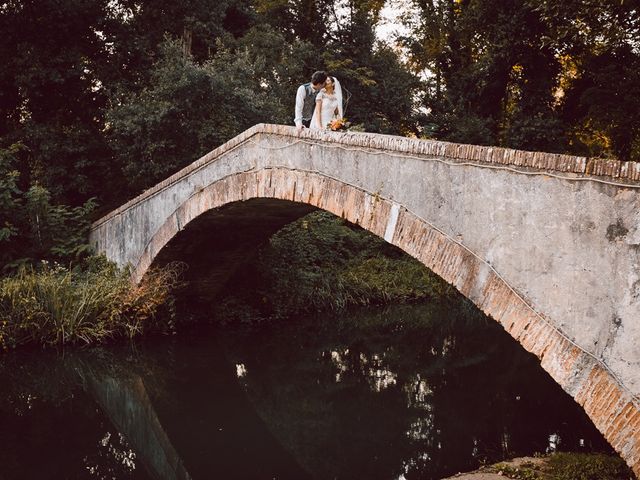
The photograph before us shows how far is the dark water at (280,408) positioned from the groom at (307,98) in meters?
3.47

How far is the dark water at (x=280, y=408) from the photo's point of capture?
6.14 metres

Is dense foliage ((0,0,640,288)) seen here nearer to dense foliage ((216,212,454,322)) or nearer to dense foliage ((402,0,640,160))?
dense foliage ((402,0,640,160))

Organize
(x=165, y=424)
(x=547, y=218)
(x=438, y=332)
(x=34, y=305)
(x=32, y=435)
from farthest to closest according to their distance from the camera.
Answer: (x=438, y=332), (x=34, y=305), (x=165, y=424), (x=32, y=435), (x=547, y=218)

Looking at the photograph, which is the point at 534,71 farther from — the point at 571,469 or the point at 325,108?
the point at 571,469

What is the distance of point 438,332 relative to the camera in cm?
1188

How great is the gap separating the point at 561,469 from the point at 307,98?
16.4 feet

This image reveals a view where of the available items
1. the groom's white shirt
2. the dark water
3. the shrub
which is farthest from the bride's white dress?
the shrub

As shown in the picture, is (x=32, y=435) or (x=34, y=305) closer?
(x=32, y=435)

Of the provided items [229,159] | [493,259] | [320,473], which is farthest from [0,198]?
[493,259]

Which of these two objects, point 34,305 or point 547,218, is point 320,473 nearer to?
point 547,218

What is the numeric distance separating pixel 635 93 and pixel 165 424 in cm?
934

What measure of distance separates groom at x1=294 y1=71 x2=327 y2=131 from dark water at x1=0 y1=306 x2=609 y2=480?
11.4ft

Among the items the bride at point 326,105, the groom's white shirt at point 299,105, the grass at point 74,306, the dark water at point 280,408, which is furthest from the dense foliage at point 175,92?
the groom's white shirt at point 299,105

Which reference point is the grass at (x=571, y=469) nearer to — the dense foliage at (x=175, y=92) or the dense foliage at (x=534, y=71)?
the dense foliage at (x=534, y=71)
